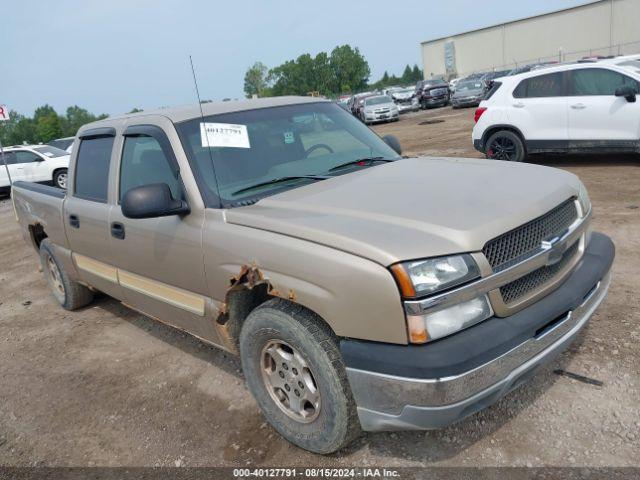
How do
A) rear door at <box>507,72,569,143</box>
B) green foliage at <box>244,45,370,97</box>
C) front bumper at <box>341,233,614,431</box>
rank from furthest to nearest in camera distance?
green foliage at <box>244,45,370,97</box>
rear door at <box>507,72,569,143</box>
front bumper at <box>341,233,614,431</box>

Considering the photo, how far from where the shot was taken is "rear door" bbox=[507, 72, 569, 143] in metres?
8.88

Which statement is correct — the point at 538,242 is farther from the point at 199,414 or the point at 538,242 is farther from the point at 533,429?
the point at 199,414

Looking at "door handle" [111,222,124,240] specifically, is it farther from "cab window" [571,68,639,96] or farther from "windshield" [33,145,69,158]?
"windshield" [33,145,69,158]

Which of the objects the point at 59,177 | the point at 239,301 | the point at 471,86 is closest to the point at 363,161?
the point at 239,301

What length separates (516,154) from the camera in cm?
935

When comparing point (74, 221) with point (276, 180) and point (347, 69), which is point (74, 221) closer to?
point (276, 180)

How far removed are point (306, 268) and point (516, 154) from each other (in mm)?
7905

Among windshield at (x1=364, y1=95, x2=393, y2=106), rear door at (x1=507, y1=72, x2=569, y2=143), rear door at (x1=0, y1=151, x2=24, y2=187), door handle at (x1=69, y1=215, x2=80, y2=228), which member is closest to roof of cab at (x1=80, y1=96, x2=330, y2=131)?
door handle at (x1=69, y1=215, x2=80, y2=228)

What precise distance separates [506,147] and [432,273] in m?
8.02

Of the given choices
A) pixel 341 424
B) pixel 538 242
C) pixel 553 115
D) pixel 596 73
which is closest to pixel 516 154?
pixel 553 115

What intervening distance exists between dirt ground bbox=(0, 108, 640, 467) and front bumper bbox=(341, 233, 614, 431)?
0.51 m

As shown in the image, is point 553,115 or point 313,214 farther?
point 553,115

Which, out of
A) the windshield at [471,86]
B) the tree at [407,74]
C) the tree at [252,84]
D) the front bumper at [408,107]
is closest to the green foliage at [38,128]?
the tree at [252,84]

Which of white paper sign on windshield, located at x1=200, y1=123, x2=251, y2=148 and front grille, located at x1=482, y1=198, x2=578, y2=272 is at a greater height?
white paper sign on windshield, located at x1=200, y1=123, x2=251, y2=148
